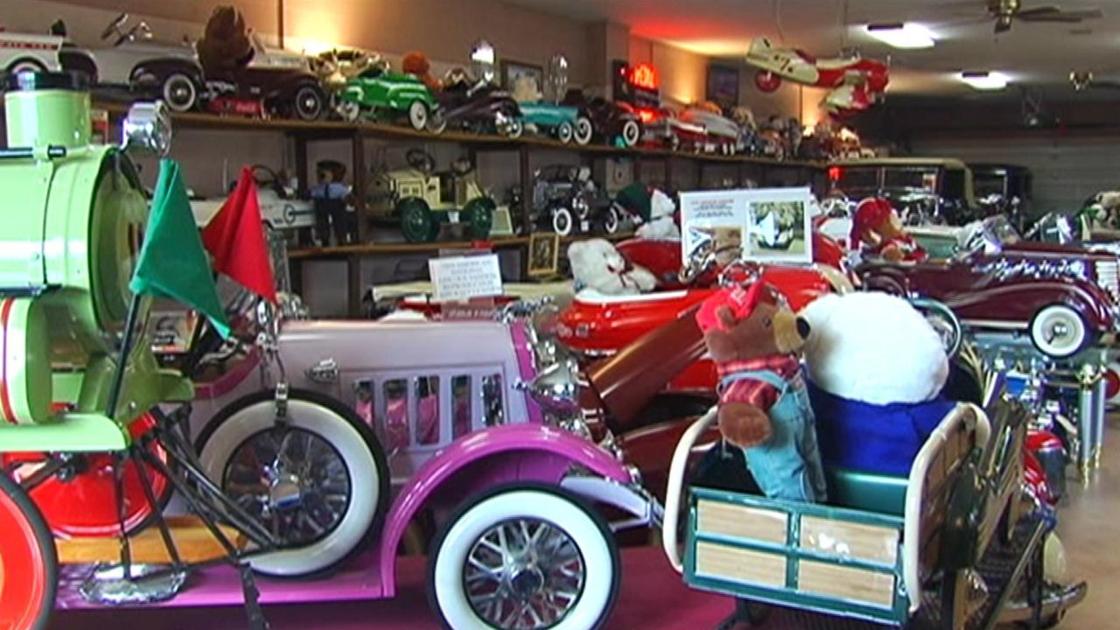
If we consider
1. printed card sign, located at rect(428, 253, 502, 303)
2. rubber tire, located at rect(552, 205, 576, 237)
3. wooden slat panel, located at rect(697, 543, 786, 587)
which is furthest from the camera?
rubber tire, located at rect(552, 205, 576, 237)

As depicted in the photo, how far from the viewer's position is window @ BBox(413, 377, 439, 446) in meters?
2.87

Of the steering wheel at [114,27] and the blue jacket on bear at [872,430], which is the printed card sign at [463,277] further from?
the steering wheel at [114,27]

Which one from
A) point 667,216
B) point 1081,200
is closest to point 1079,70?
point 1081,200

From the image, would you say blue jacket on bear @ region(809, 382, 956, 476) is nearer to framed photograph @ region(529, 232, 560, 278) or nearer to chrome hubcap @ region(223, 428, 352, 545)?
chrome hubcap @ region(223, 428, 352, 545)

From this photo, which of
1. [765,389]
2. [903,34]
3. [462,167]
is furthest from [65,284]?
[903,34]

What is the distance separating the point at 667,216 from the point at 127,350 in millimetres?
4389

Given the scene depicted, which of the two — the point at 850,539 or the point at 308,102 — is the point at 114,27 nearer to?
the point at 308,102

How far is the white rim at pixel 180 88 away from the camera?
4.78 m

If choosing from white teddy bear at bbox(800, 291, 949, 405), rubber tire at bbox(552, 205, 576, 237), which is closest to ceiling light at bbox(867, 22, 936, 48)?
rubber tire at bbox(552, 205, 576, 237)

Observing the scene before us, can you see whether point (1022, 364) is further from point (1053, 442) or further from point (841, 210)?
point (841, 210)

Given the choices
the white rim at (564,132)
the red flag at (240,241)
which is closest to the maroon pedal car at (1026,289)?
the white rim at (564,132)

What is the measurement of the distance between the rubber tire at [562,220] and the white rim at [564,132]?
49cm

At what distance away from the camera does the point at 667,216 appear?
6.17 metres

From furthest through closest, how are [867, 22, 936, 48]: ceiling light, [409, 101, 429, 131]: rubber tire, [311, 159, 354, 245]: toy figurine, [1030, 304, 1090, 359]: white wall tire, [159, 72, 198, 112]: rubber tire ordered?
1. [867, 22, 936, 48]: ceiling light
2. [409, 101, 429, 131]: rubber tire
3. [311, 159, 354, 245]: toy figurine
4. [1030, 304, 1090, 359]: white wall tire
5. [159, 72, 198, 112]: rubber tire
